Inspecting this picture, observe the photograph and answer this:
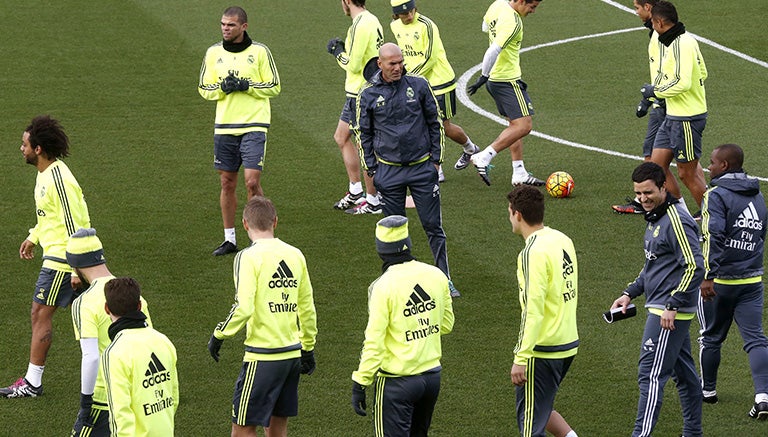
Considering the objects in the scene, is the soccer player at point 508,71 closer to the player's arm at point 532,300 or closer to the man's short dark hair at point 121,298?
the player's arm at point 532,300

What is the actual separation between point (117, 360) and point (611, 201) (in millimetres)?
9062

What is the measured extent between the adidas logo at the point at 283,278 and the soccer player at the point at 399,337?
2.02 ft

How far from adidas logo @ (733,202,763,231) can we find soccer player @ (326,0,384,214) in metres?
5.54

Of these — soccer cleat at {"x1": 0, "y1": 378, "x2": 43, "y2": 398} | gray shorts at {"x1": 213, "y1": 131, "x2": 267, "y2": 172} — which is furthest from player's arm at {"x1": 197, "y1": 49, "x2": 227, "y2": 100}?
soccer cleat at {"x1": 0, "y1": 378, "x2": 43, "y2": 398}

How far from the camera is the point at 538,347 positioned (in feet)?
26.8

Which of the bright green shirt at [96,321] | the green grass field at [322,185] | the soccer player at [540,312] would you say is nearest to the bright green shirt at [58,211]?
the green grass field at [322,185]

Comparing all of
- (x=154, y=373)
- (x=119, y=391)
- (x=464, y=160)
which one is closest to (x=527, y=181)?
(x=464, y=160)

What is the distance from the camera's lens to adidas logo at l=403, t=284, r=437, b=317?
7.73m

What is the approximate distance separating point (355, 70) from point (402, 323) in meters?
7.19

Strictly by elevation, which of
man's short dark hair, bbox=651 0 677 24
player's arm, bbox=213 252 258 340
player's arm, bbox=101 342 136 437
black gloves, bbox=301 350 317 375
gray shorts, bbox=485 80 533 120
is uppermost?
man's short dark hair, bbox=651 0 677 24

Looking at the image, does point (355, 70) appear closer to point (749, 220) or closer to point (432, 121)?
point (432, 121)

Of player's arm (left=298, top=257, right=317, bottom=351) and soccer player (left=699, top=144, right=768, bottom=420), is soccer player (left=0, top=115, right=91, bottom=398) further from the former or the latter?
soccer player (left=699, top=144, right=768, bottom=420)

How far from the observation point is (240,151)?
43.0 feet

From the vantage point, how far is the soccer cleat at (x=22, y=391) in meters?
9.91
